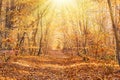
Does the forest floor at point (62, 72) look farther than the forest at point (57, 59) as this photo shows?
No

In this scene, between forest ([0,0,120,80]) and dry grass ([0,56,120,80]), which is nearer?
dry grass ([0,56,120,80])

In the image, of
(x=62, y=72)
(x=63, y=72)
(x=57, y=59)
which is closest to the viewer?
(x=63, y=72)

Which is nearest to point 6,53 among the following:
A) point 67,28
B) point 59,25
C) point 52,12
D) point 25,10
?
point 25,10

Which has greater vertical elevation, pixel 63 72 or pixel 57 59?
pixel 57 59

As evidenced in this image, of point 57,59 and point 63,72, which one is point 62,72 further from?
point 57,59

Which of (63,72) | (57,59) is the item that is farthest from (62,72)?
(57,59)

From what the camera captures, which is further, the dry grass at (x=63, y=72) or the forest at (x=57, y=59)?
the forest at (x=57, y=59)

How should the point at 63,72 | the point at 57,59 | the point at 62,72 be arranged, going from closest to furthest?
the point at 63,72
the point at 62,72
the point at 57,59

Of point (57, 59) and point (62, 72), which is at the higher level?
point (57, 59)

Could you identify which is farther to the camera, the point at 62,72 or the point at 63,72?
the point at 62,72

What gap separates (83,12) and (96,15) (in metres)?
17.6

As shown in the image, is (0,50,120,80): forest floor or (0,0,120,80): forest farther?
(0,0,120,80): forest

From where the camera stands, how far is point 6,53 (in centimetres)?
2384

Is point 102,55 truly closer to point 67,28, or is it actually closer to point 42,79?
point 42,79
